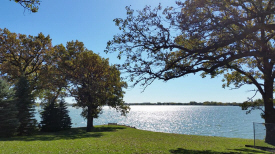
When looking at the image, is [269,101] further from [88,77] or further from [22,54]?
[22,54]

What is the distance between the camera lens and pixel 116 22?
15.1 metres

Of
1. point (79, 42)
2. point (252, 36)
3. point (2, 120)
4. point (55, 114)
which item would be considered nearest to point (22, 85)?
point (2, 120)

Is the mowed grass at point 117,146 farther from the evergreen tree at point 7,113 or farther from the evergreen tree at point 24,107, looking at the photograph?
the evergreen tree at point 24,107

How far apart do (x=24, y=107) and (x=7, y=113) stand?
12.8ft

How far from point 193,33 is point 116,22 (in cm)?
544

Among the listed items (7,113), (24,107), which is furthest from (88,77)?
(7,113)

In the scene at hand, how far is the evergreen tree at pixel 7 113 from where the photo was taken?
24231 mm

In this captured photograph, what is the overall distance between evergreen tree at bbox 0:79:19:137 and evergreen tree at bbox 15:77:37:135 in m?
1.79

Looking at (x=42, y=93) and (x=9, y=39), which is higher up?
(x=9, y=39)

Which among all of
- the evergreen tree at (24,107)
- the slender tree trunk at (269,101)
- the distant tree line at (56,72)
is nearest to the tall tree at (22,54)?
the distant tree line at (56,72)

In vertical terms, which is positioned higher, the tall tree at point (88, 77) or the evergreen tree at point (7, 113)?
the tall tree at point (88, 77)

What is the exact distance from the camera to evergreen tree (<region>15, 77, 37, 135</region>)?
91.2ft

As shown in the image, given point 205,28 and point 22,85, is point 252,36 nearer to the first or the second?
point 205,28

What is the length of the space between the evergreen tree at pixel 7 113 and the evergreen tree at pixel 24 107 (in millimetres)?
1790
